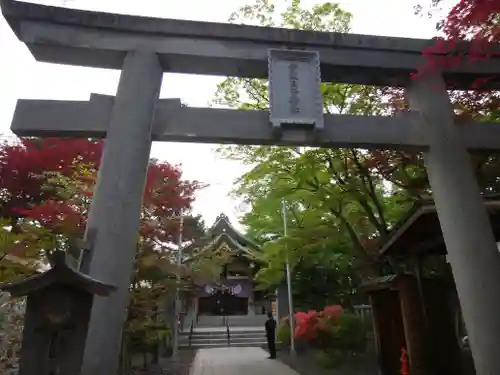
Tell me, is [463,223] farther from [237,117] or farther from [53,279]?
[53,279]

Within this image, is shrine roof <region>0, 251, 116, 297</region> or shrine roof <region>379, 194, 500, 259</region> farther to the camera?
shrine roof <region>379, 194, 500, 259</region>

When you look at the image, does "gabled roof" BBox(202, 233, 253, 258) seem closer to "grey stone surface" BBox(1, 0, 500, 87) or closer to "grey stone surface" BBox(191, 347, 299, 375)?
"grey stone surface" BBox(191, 347, 299, 375)

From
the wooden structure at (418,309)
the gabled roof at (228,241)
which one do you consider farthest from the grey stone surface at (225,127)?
the gabled roof at (228,241)

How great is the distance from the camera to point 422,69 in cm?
638

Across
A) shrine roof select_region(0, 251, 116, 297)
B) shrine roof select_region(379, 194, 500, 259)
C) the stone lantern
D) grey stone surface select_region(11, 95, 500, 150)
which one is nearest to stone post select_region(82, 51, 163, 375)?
grey stone surface select_region(11, 95, 500, 150)

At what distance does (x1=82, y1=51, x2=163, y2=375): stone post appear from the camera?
4508mm

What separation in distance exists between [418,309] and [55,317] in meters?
5.96

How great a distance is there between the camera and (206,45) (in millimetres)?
6004

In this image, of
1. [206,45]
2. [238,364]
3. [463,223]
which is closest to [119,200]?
[206,45]

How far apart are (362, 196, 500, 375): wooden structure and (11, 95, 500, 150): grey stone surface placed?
4.19 ft

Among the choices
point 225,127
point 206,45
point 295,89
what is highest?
point 206,45

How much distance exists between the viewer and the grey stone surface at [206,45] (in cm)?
565

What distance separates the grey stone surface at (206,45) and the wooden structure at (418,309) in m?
2.42

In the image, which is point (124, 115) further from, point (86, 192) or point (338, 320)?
point (338, 320)
